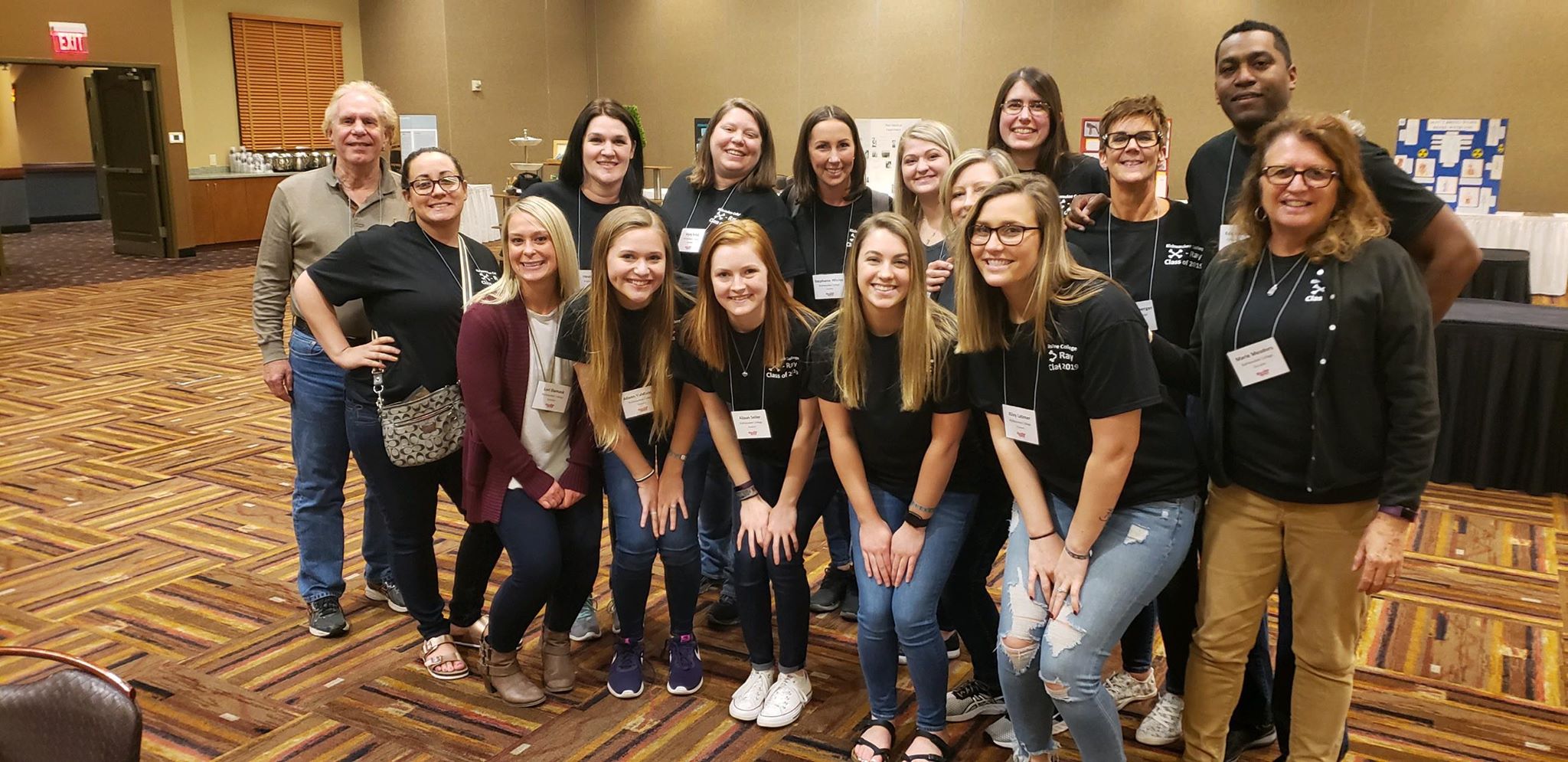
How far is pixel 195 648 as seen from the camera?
2.98m

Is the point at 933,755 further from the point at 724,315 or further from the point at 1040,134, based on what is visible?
the point at 1040,134

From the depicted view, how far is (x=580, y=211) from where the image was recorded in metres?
3.02

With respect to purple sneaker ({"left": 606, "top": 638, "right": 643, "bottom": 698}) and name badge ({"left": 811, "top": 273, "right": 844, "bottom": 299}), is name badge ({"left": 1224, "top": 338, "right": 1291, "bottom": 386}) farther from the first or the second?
purple sneaker ({"left": 606, "top": 638, "right": 643, "bottom": 698})

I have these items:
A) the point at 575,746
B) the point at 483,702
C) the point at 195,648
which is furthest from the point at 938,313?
the point at 195,648

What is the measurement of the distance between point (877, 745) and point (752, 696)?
377 mm

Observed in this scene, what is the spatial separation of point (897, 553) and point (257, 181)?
12.6 meters

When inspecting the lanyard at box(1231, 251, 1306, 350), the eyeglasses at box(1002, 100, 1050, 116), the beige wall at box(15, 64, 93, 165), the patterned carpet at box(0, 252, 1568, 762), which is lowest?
the patterned carpet at box(0, 252, 1568, 762)

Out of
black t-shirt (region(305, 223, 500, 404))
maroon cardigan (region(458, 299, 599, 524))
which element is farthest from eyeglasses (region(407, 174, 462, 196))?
maroon cardigan (region(458, 299, 599, 524))

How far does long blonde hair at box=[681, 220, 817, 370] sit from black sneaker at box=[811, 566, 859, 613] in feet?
3.42

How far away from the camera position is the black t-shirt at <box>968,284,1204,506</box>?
1896 mm

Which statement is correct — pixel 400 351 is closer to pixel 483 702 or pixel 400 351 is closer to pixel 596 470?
pixel 596 470

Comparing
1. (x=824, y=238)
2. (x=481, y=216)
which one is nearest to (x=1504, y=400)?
(x=824, y=238)

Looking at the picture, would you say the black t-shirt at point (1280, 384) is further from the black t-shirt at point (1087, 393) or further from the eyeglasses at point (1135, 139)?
the eyeglasses at point (1135, 139)

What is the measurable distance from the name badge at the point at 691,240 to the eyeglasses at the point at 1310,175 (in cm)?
165
